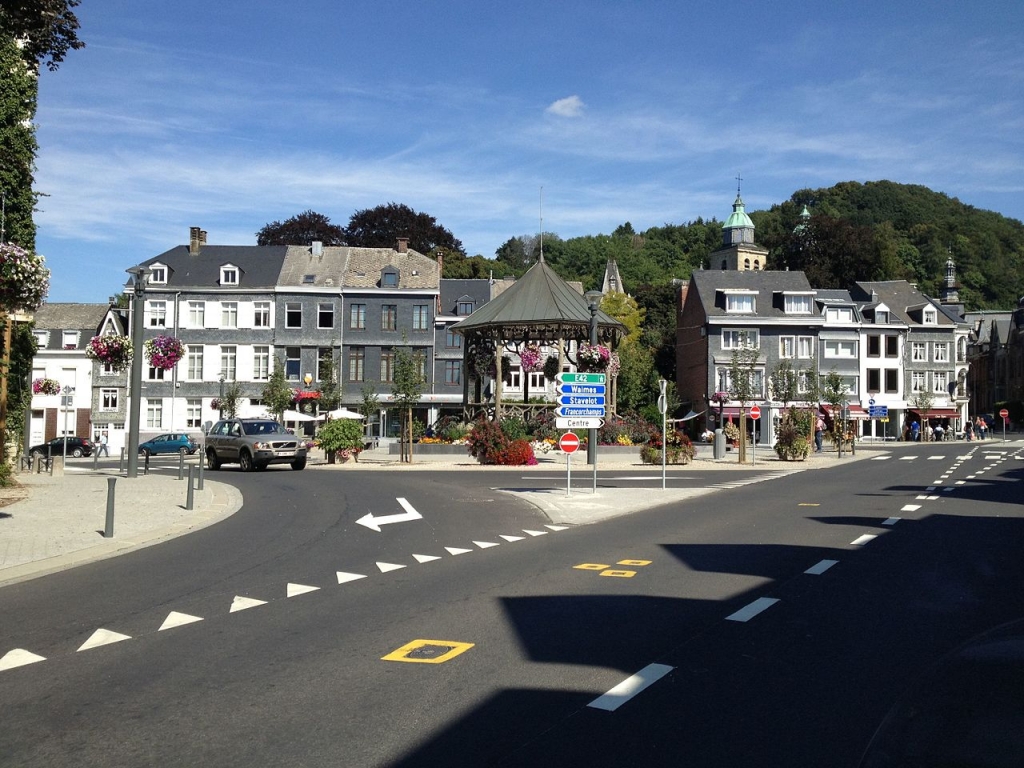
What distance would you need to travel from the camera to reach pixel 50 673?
21.1ft

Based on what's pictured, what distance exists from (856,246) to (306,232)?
1854 inches

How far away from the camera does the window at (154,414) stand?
58125mm

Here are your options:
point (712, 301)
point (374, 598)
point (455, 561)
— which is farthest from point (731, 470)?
point (712, 301)

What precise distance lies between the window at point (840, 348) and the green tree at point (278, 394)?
39.7m

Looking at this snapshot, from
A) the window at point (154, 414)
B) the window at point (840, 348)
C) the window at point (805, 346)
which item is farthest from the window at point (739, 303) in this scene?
the window at point (154, 414)

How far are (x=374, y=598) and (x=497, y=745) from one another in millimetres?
4364

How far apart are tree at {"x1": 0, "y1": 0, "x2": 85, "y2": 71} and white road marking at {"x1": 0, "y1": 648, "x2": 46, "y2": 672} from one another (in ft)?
26.2

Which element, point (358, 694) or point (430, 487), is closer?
point (358, 694)

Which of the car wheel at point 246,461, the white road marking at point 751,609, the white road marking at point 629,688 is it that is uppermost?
the white road marking at point 629,688

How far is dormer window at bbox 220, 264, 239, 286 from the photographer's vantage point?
5925cm

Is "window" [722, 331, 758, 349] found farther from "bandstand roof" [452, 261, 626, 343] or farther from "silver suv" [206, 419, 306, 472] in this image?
"silver suv" [206, 419, 306, 472]

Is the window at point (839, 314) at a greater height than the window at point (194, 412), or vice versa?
the window at point (839, 314)

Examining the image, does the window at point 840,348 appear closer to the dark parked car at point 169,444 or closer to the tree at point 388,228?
the tree at point 388,228

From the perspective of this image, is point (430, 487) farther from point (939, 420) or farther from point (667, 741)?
point (939, 420)
